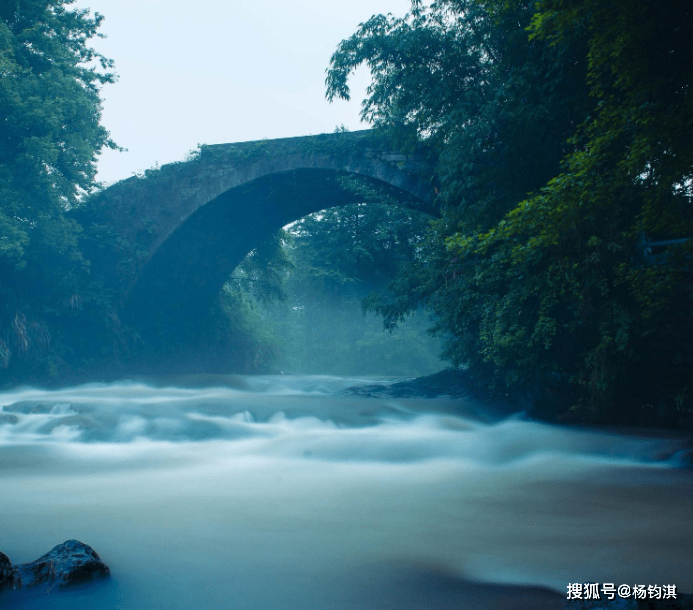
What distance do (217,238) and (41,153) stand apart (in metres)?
5.33

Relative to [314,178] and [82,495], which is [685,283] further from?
[314,178]

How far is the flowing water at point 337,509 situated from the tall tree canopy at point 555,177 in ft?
3.72

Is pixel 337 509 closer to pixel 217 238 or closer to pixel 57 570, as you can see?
pixel 57 570

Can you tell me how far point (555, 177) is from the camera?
6.17m

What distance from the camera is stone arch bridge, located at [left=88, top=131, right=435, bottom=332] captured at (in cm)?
1233

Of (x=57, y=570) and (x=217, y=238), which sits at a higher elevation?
(x=217, y=238)

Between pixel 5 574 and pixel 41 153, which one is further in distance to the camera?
pixel 41 153

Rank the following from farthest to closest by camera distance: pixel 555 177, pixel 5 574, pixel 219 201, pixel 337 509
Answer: pixel 219 201 < pixel 555 177 < pixel 337 509 < pixel 5 574

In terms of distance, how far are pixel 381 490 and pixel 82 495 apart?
243 cm

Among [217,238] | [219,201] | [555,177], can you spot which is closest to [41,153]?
[219,201]

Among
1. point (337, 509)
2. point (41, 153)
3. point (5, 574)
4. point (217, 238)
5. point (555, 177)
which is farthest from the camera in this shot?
point (217, 238)

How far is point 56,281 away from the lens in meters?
14.0

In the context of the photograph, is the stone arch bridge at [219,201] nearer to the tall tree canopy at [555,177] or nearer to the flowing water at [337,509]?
the tall tree canopy at [555,177]

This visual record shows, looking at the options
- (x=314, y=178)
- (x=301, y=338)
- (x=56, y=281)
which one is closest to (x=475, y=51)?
(x=314, y=178)
